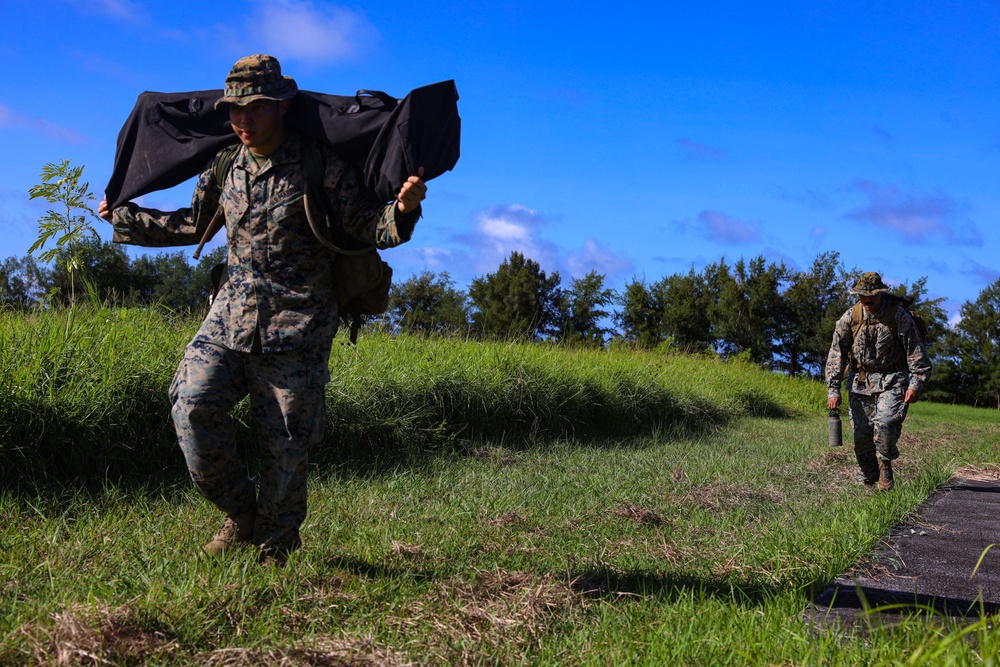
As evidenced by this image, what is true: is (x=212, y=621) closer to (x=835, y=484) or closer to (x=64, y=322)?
(x=64, y=322)

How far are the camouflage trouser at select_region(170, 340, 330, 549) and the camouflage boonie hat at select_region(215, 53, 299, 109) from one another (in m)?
1.21

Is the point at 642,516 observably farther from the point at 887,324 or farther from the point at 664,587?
the point at 887,324

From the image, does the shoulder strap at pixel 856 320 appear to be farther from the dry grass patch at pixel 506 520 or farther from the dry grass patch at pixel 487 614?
the dry grass patch at pixel 487 614

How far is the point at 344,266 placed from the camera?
4.03 meters

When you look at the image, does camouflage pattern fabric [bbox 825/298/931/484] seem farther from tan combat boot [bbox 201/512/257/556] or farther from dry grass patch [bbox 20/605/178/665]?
dry grass patch [bbox 20/605/178/665]

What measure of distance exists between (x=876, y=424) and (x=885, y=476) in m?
0.57

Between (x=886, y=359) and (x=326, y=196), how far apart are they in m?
5.91

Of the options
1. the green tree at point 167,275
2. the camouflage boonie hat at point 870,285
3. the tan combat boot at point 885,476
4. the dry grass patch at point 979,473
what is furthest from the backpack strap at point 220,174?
the green tree at point 167,275

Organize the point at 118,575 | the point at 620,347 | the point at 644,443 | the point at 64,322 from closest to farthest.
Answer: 1. the point at 118,575
2. the point at 64,322
3. the point at 644,443
4. the point at 620,347

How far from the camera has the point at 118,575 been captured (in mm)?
3697

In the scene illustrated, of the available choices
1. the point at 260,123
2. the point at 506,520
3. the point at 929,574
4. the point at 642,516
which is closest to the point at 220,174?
the point at 260,123

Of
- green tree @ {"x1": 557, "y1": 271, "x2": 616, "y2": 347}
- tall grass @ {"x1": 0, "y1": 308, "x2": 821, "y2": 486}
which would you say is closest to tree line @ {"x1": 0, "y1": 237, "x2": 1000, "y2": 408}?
green tree @ {"x1": 557, "y1": 271, "x2": 616, "y2": 347}

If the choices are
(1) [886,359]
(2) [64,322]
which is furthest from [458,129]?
(1) [886,359]

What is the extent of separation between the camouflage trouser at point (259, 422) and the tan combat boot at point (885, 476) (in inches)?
234
